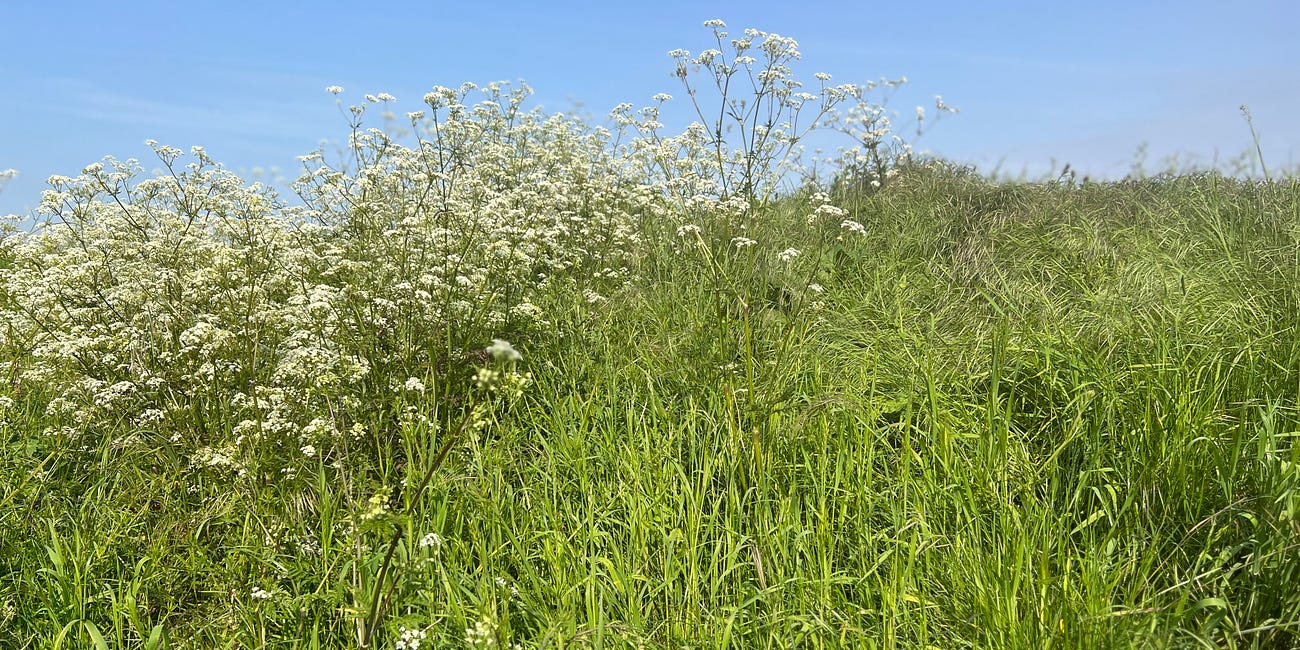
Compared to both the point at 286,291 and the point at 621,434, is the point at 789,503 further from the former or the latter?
the point at 286,291

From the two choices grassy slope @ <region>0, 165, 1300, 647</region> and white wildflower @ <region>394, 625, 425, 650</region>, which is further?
grassy slope @ <region>0, 165, 1300, 647</region>

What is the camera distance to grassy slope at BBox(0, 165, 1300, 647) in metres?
2.61

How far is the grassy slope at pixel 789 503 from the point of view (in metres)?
2.61

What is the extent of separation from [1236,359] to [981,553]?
1528 mm

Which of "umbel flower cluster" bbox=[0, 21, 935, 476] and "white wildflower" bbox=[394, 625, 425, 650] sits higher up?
"umbel flower cluster" bbox=[0, 21, 935, 476]

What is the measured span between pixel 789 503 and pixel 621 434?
3.24ft

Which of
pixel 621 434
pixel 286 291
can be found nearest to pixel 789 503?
pixel 621 434

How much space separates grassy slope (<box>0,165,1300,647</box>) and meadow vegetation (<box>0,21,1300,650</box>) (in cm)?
2

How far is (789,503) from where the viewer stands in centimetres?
300

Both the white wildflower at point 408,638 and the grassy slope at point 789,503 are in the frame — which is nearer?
the white wildflower at point 408,638

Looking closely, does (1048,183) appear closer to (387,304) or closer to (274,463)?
(387,304)

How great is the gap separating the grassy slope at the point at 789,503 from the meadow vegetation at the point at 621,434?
21mm

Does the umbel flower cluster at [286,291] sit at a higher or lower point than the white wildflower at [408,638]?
higher

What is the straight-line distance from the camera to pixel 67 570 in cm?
330
